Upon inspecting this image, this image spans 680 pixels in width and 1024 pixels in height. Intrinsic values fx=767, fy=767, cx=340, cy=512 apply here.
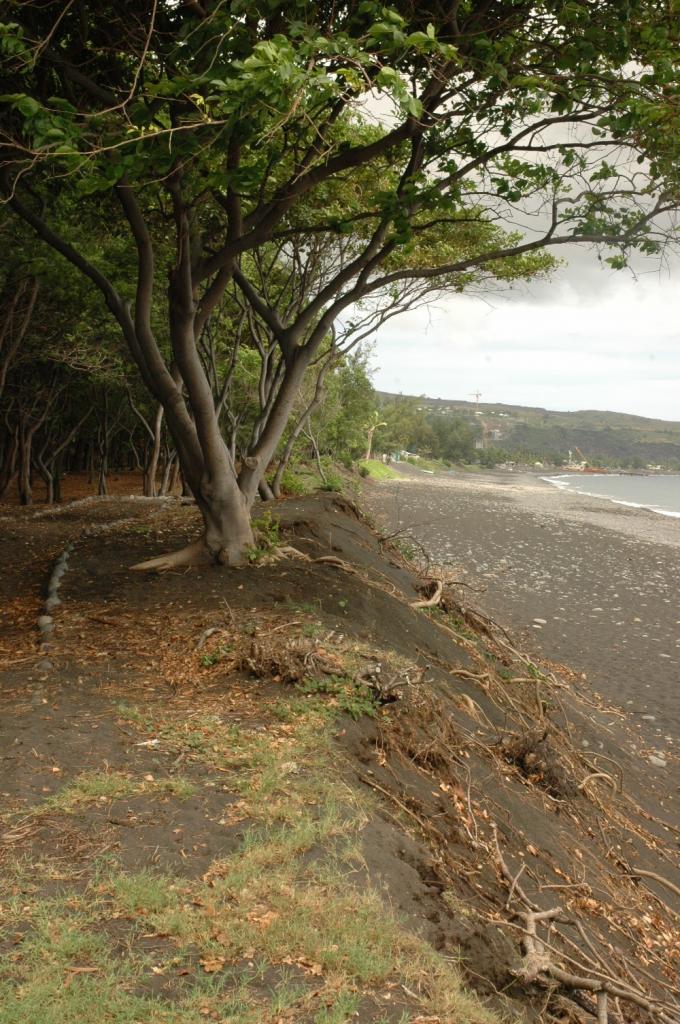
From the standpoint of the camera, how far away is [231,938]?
130 inches

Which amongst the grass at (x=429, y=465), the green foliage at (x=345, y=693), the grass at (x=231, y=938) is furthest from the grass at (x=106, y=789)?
the grass at (x=429, y=465)

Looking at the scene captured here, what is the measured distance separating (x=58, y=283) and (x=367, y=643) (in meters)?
13.0

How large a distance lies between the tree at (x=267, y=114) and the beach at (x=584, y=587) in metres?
7.00

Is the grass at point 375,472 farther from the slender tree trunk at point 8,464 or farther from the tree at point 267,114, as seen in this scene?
the tree at point 267,114

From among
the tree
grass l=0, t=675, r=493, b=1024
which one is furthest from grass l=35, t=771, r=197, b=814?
the tree

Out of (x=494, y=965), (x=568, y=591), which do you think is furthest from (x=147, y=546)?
(x=568, y=591)

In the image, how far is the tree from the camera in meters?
5.82

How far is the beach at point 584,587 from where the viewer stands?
510 inches

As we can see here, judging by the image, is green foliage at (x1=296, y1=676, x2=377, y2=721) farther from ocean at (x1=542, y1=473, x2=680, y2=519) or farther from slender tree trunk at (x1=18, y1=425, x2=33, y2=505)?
ocean at (x1=542, y1=473, x2=680, y2=519)

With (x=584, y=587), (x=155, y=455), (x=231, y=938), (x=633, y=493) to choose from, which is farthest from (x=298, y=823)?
(x=633, y=493)

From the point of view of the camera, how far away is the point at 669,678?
13297 mm

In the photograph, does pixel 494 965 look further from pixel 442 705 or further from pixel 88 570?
pixel 88 570

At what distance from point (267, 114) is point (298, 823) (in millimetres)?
4817

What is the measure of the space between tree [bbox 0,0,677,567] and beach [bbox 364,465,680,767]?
700cm
